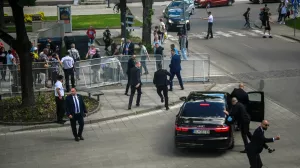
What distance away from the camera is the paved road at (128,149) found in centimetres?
1538

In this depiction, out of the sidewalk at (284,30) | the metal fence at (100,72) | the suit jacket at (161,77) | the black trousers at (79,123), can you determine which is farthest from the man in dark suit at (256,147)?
the sidewalk at (284,30)

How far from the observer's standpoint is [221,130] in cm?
1546

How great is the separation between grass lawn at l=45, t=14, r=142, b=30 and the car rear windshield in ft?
92.3

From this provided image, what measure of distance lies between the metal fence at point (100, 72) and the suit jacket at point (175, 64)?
132 cm

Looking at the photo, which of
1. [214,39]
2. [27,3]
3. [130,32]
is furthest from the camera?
[130,32]

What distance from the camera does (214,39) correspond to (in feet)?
121

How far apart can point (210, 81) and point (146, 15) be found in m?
9.54

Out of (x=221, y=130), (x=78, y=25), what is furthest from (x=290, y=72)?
(x=78, y=25)

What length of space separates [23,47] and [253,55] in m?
14.9

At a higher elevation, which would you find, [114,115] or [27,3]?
[27,3]

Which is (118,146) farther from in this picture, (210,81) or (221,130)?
(210,81)

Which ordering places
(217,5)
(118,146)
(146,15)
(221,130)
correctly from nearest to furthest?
(221,130) → (118,146) → (146,15) → (217,5)

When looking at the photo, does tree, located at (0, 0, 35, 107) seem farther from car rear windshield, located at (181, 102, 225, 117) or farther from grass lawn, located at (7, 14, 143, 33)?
grass lawn, located at (7, 14, 143, 33)

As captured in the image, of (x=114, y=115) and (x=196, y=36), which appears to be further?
(x=196, y=36)
